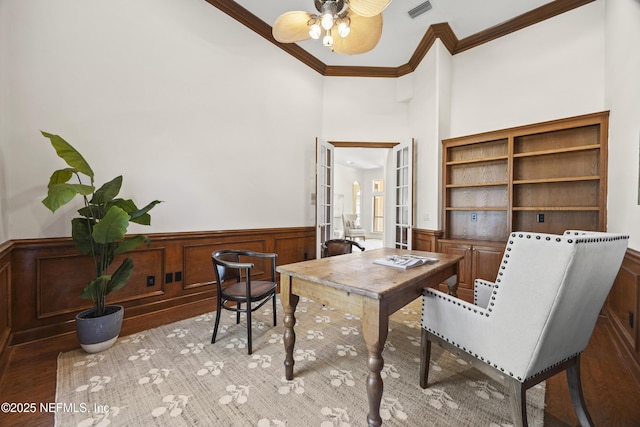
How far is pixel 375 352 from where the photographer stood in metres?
1.28

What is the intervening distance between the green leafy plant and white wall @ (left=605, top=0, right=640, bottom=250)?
12.4ft

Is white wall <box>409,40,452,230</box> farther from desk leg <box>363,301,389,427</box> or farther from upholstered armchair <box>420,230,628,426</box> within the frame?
desk leg <box>363,301,389,427</box>

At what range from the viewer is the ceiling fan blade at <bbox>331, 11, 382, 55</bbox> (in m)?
2.05

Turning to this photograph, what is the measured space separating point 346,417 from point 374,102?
14.4 ft

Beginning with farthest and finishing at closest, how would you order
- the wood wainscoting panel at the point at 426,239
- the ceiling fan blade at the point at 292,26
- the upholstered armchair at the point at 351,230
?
the upholstered armchair at the point at 351,230 → the wood wainscoting panel at the point at 426,239 → the ceiling fan blade at the point at 292,26

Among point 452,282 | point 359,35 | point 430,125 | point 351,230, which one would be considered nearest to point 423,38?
point 430,125

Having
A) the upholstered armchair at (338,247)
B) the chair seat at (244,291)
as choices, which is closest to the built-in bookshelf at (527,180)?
the upholstered armchair at (338,247)

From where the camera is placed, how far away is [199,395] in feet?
5.12

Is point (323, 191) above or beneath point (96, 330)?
above

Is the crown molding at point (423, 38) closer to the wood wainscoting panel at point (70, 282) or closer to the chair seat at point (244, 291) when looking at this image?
the wood wainscoting panel at point (70, 282)

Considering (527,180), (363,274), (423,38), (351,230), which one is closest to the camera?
(363,274)

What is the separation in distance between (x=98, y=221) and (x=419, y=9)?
13.4 feet

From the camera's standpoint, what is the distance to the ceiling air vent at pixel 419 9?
3.12m

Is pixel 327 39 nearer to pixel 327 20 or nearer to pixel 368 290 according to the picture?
pixel 327 20
